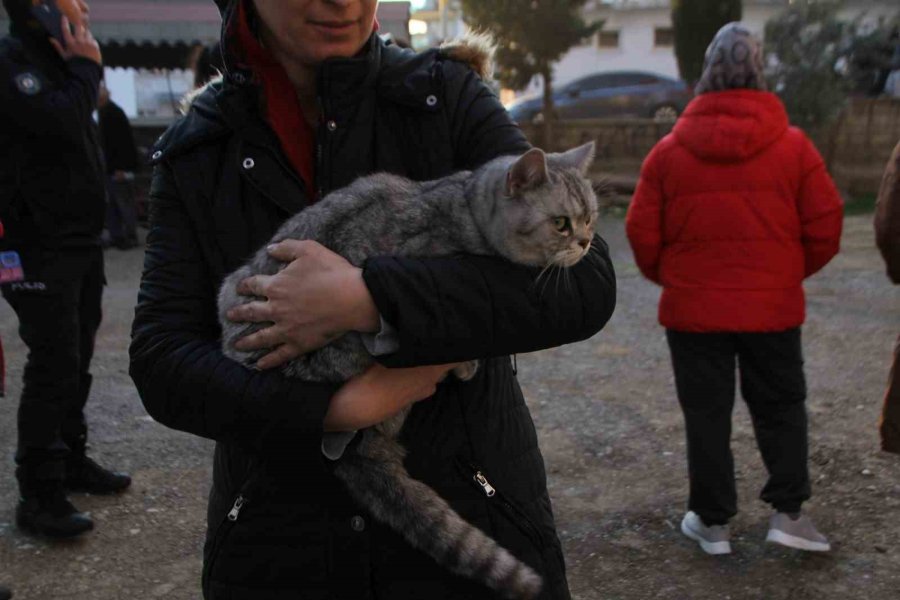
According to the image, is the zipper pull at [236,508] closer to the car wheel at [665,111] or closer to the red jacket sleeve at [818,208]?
the red jacket sleeve at [818,208]

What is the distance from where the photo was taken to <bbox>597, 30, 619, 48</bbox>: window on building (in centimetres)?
3762

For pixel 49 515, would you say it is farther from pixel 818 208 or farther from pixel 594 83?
pixel 594 83

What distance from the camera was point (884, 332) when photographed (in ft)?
23.8

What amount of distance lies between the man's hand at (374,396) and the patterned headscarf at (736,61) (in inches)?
117

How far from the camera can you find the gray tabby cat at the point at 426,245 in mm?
1653

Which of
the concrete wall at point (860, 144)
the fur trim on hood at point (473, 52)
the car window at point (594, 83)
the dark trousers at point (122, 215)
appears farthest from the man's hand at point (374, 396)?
the car window at point (594, 83)

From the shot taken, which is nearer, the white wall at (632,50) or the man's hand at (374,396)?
the man's hand at (374,396)

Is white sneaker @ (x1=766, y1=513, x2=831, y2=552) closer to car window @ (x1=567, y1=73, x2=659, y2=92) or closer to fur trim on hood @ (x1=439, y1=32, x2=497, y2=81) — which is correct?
fur trim on hood @ (x1=439, y1=32, x2=497, y2=81)

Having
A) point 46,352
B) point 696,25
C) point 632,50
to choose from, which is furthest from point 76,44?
point 632,50

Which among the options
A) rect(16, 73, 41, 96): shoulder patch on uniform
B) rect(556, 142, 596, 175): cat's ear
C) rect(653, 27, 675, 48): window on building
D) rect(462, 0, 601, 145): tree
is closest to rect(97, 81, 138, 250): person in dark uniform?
rect(16, 73, 41, 96): shoulder patch on uniform

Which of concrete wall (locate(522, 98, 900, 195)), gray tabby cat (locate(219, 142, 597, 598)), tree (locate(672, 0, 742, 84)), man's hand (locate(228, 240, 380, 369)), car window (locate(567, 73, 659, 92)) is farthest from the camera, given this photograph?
car window (locate(567, 73, 659, 92))

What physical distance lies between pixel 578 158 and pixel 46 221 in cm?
304

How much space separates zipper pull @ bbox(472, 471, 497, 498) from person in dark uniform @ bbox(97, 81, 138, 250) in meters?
10.6

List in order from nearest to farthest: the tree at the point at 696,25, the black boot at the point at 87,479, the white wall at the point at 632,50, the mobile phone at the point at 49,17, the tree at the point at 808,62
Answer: the mobile phone at the point at 49,17, the black boot at the point at 87,479, the tree at the point at 808,62, the tree at the point at 696,25, the white wall at the point at 632,50
